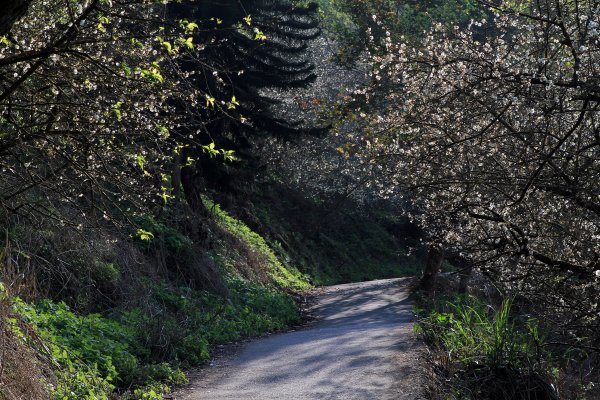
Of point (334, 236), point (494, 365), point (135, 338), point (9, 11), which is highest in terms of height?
point (9, 11)

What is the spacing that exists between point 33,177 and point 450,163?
4578 millimetres

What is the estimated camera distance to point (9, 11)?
4.59 metres

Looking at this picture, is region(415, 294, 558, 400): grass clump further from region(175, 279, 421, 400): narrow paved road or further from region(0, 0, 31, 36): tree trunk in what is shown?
region(0, 0, 31, 36): tree trunk

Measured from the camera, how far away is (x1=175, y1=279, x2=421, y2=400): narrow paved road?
9.30 m

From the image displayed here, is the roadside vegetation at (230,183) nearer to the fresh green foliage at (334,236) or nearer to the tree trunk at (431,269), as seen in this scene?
the tree trunk at (431,269)

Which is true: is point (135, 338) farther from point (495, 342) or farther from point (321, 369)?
point (495, 342)

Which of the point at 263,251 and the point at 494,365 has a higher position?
the point at 263,251

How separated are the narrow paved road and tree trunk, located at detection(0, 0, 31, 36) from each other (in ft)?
18.3

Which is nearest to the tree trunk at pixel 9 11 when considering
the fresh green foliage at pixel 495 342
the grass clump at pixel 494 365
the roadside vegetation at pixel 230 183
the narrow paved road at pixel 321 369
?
the roadside vegetation at pixel 230 183

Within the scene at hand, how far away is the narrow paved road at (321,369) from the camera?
30.5 ft

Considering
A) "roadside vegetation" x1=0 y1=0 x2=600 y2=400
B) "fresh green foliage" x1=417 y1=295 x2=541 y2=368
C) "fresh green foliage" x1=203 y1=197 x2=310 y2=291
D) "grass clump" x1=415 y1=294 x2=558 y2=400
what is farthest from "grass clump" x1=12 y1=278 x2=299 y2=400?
"fresh green foliage" x1=203 y1=197 x2=310 y2=291

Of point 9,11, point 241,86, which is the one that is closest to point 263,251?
point 241,86

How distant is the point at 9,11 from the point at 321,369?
23.6ft

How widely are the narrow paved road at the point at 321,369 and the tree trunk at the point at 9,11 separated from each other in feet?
18.3
